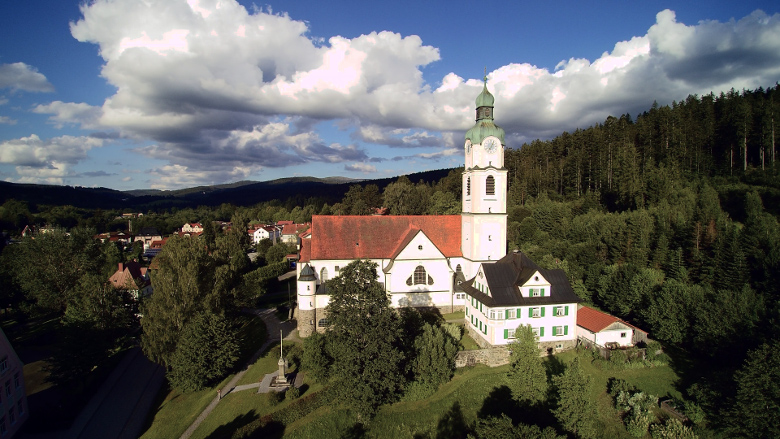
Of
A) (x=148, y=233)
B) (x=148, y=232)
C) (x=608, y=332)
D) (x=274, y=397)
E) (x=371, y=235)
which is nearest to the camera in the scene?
(x=274, y=397)

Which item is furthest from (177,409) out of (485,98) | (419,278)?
(485,98)

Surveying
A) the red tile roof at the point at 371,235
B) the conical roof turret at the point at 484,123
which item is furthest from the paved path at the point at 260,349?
the conical roof turret at the point at 484,123

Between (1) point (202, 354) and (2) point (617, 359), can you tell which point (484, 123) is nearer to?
(2) point (617, 359)

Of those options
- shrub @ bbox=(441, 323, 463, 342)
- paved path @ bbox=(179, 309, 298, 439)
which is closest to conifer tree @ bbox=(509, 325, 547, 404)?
shrub @ bbox=(441, 323, 463, 342)

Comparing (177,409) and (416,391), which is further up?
(416,391)

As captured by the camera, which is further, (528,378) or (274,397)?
(274,397)

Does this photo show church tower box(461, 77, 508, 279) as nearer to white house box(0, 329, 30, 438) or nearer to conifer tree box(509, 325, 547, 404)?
conifer tree box(509, 325, 547, 404)

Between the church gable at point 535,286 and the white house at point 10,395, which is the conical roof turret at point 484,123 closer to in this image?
the church gable at point 535,286
